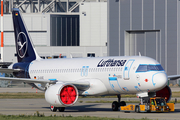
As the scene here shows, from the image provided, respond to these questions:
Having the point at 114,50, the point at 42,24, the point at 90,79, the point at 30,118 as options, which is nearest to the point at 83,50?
the point at 42,24

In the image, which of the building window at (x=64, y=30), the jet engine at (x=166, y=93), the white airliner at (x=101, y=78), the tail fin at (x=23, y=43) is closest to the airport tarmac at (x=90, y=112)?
the white airliner at (x=101, y=78)

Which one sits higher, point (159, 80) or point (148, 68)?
point (148, 68)

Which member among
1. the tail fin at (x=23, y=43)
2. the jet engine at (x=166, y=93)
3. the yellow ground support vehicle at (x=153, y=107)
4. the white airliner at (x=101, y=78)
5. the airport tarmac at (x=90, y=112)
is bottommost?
the airport tarmac at (x=90, y=112)

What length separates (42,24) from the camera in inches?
4535

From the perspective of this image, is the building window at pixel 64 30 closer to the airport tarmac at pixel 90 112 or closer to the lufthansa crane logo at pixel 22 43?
the lufthansa crane logo at pixel 22 43

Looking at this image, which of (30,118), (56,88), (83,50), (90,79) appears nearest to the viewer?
(30,118)

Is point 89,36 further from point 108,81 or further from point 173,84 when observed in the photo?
point 108,81

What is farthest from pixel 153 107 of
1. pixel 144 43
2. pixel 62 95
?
pixel 144 43

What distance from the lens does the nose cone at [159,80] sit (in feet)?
85.0

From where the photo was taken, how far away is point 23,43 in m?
38.5

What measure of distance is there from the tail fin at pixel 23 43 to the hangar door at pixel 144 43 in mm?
44639

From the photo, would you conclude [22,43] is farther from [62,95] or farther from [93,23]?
[93,23]

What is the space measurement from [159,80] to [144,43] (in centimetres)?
5588

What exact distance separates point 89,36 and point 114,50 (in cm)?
2953
